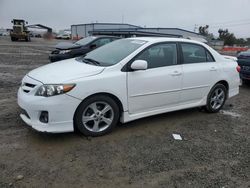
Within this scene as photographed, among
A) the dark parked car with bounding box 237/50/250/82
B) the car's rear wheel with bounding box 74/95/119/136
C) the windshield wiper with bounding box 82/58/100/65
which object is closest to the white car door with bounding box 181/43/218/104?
the car's rear wheel with bounding box 74/95/119/136

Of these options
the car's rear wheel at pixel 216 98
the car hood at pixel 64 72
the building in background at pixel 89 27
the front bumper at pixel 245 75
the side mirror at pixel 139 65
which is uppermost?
the building in background at pixel 89 27

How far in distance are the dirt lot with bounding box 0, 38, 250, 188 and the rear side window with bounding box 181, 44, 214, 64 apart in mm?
1219

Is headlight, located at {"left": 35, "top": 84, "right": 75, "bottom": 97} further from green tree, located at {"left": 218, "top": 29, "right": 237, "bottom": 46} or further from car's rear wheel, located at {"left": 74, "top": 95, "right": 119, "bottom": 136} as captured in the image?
green tree, located at {"left": 218, "top": 29, "right": 237, "bottom": 46}

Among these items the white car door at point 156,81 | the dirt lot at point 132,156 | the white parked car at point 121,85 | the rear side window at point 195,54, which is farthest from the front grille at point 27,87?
the rear side window at point 195,54

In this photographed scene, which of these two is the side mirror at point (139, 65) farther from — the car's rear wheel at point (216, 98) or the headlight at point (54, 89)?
the car's rear wheel at point (216, 98)

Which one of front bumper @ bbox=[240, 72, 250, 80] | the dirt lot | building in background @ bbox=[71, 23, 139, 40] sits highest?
building in background @ bbox=[71, 23, 139, 40]

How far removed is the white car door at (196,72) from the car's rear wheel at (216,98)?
20cm

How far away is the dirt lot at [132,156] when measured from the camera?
299 cm

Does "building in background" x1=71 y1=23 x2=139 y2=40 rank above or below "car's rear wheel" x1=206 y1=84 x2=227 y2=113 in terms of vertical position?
above

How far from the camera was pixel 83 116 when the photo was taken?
3.84m

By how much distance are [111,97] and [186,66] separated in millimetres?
1712

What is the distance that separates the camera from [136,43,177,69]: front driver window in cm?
442

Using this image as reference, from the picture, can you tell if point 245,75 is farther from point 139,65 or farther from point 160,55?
point 139,65

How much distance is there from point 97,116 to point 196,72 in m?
2.21
